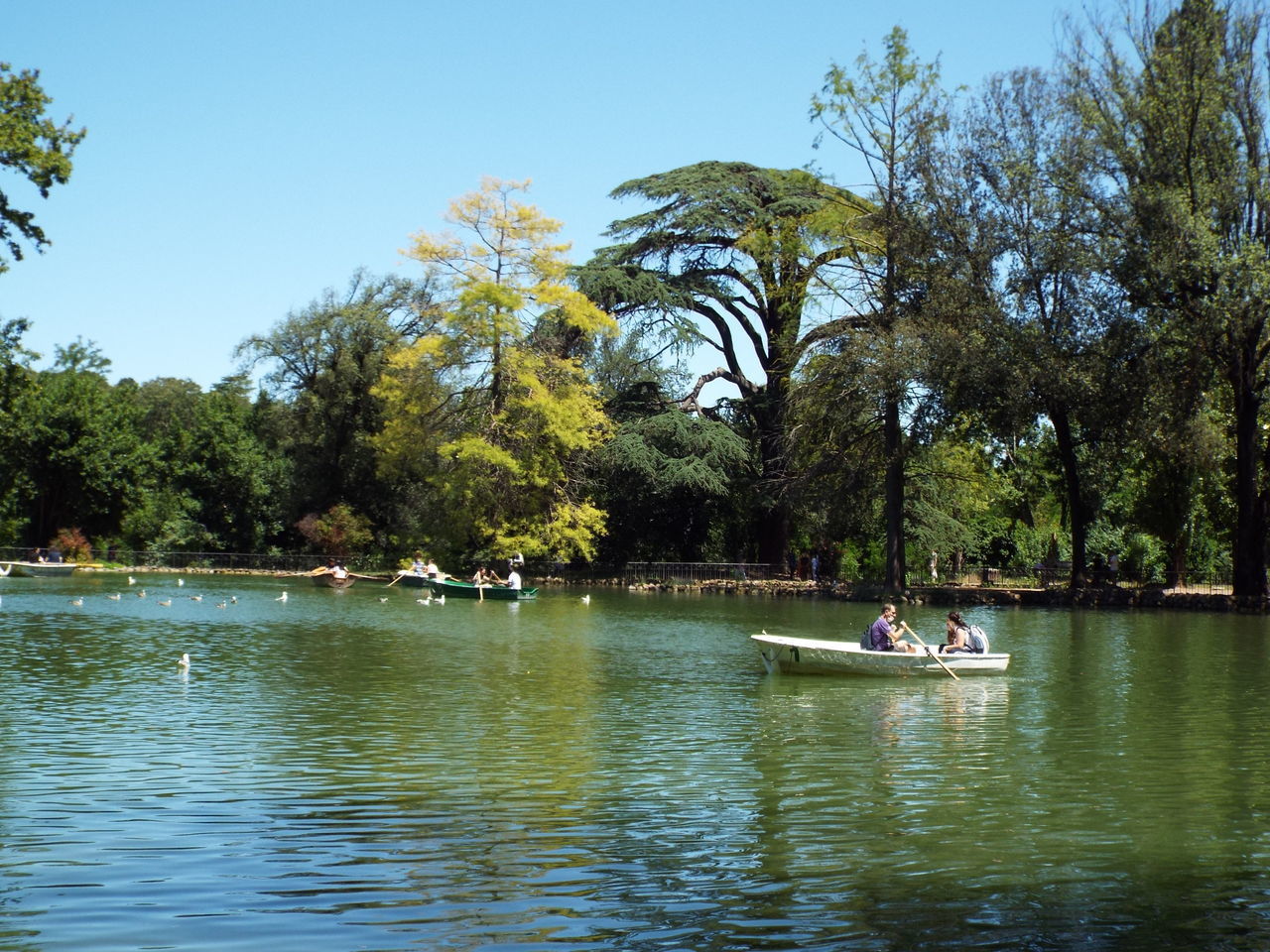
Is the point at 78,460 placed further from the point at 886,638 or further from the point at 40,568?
the point at 886,638

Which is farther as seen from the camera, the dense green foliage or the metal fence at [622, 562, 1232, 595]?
the metal fence at [622, 562, 1232, 595]

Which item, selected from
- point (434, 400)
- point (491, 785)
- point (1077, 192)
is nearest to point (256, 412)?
point (434, 400)

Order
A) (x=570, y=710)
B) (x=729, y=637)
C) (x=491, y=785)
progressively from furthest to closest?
1. (x=729, y=637)
2. (x=570, y=710)
3. (x=491, y=785)

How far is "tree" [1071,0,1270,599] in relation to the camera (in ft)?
124

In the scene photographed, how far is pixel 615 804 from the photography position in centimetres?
1214

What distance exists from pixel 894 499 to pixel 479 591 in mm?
15348

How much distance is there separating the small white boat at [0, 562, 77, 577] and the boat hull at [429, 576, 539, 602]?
773 inches

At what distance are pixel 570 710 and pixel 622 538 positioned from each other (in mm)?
42581

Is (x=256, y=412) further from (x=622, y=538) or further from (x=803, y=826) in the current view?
(x=803, y=826)

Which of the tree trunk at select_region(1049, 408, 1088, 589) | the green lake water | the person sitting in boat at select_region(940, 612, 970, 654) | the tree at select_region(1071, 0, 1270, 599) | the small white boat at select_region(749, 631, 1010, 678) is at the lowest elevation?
the green lake water

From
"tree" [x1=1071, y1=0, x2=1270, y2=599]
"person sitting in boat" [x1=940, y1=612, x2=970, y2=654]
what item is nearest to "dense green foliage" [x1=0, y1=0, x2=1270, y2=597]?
"tree" [x1=1071, y1=0, x2=1270, y2=599]

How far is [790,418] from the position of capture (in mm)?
51750

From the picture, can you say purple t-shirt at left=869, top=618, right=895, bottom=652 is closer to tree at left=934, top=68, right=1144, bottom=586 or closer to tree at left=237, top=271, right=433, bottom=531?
tree at left=934, top=68, right=1144, bottom=586

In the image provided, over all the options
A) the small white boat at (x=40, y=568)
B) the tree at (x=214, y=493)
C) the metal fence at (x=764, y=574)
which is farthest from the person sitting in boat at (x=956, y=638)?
the tree at (x=214, y=493)
